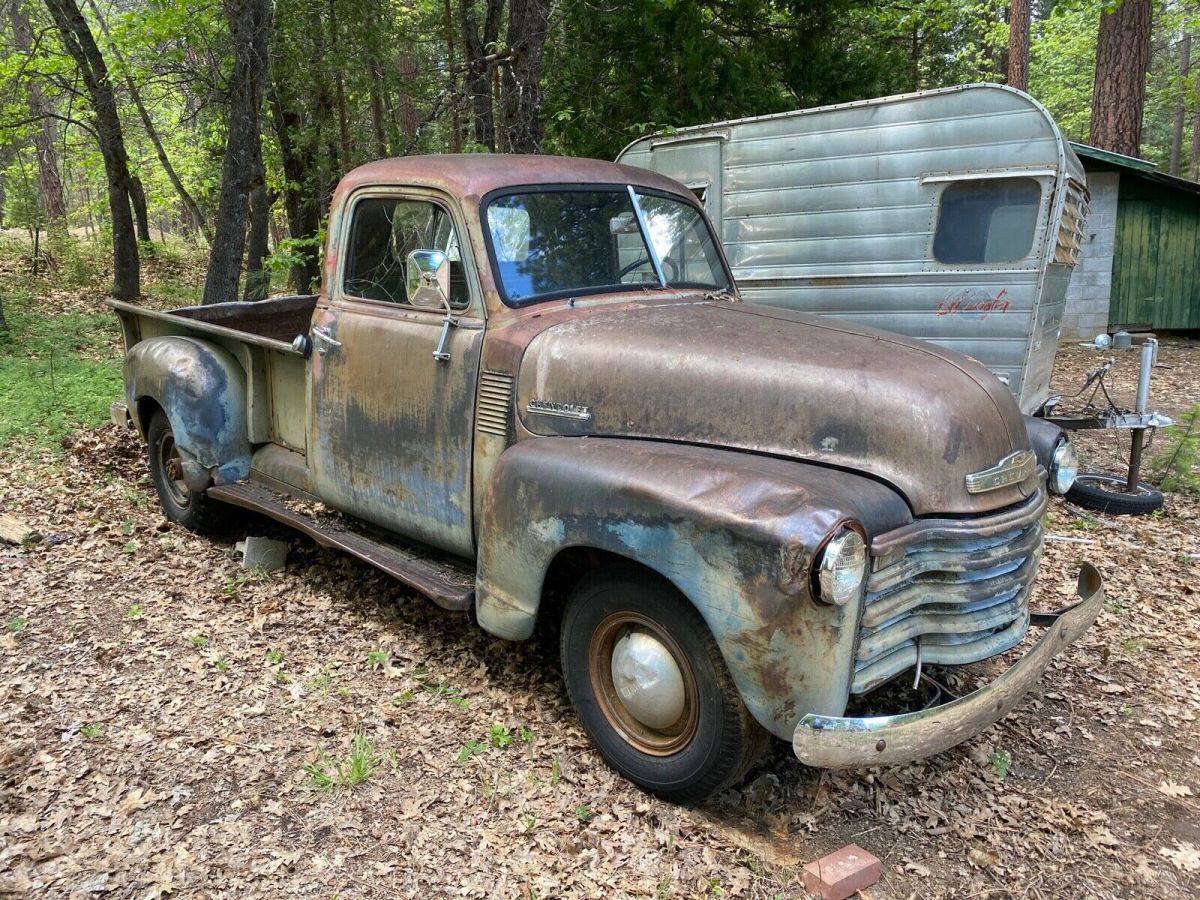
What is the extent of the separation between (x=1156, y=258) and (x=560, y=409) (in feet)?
47.1

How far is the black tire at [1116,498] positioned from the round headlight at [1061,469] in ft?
9.18

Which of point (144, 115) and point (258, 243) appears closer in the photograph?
point (258, 243)

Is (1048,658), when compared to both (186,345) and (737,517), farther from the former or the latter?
(186,345)

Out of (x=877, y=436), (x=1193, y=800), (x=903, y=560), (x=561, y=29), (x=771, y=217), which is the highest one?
(x=561, y=29)

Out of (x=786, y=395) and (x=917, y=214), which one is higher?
(x=917, y=214)

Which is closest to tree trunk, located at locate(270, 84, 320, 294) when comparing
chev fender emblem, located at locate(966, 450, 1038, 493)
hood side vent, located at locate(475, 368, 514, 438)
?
hood side vent, located at locate(475, 368, 514, 438)

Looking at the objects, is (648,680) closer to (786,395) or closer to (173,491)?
(786,395)

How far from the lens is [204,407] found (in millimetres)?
4977

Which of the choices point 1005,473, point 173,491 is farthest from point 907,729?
point 173,491

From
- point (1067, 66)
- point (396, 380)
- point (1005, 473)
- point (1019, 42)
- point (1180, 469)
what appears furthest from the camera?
point (1067, 66)

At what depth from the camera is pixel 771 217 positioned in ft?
25.8

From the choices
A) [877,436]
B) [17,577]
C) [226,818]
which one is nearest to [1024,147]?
[877,436]

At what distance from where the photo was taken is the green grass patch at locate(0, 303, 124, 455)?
23.1 ft

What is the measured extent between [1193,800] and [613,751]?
6.93ft
